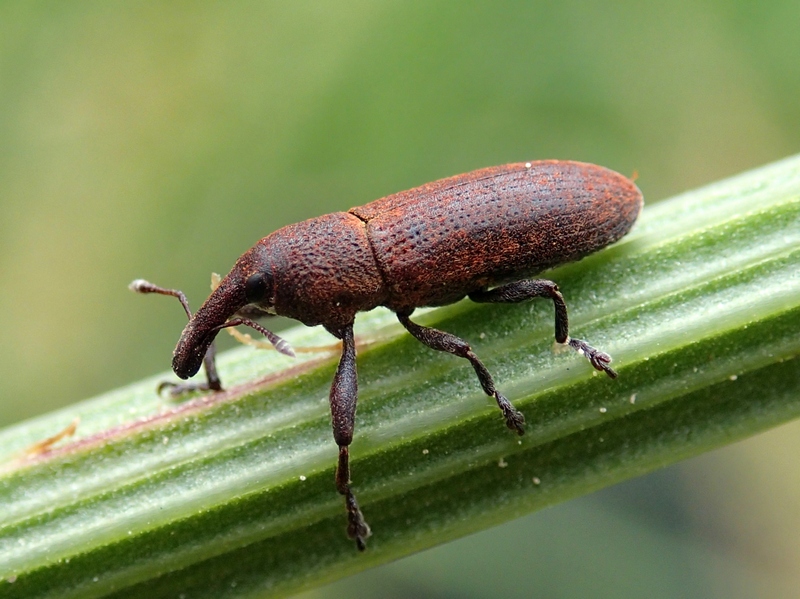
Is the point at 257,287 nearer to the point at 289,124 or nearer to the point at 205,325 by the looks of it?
the point at 205,325

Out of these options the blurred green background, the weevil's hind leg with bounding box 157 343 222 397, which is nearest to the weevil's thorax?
the weevil's hind leg with bounding box 157 343 222 397

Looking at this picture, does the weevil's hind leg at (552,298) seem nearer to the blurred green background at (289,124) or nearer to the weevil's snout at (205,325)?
the weevil's snout at (205,325)

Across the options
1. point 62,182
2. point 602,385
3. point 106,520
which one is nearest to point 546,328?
point 602,385

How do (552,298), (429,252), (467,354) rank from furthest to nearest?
(429,252)
(552,298)
(467,354)

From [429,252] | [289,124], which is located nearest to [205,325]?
[429,252]

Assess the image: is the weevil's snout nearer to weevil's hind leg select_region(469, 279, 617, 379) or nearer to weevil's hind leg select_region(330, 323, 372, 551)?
weevil's hind leg select_region(330, 323, 372, 551)

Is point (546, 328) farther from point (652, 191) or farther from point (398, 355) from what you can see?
point (652, 191)

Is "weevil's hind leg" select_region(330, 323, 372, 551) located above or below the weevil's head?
below
